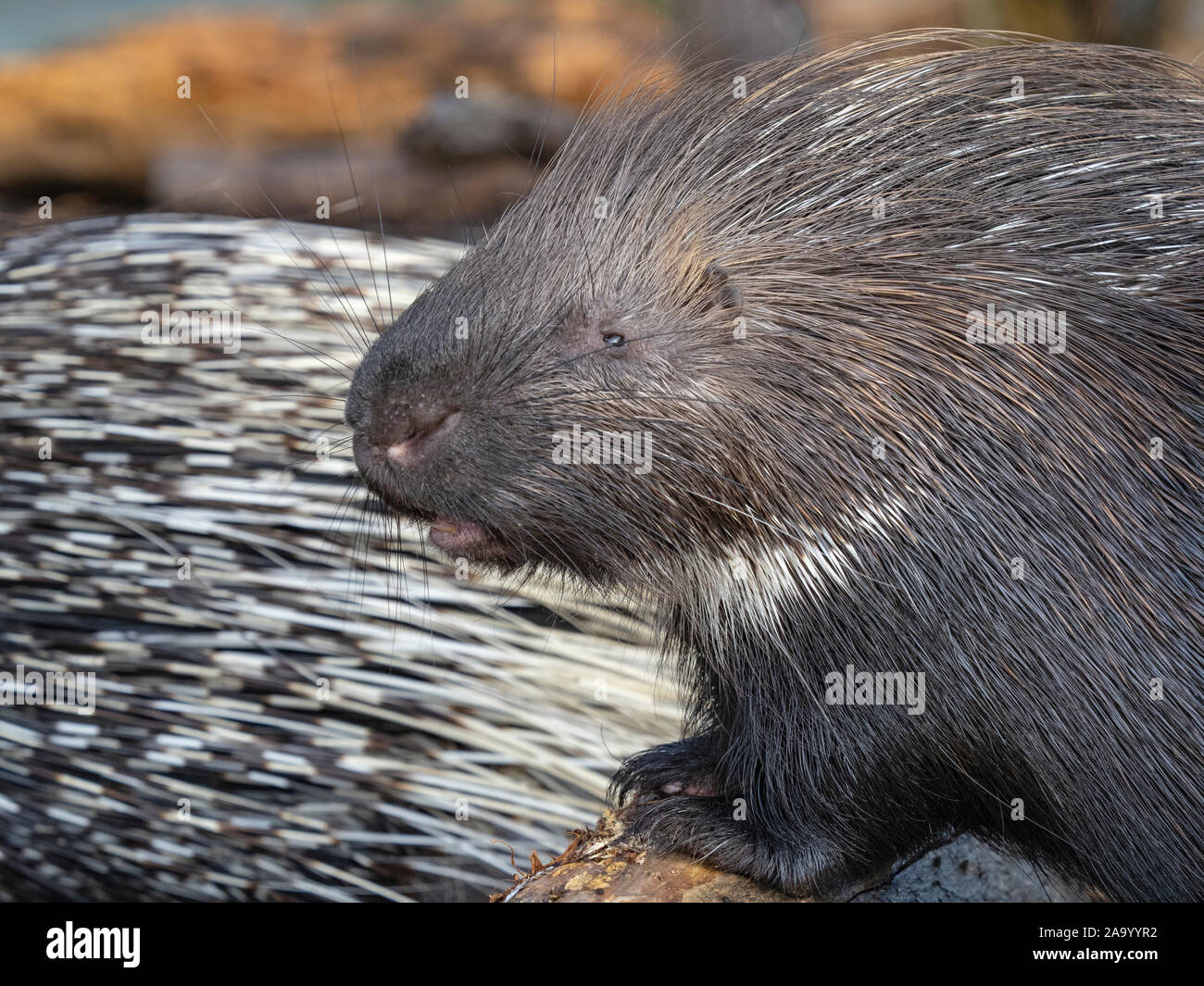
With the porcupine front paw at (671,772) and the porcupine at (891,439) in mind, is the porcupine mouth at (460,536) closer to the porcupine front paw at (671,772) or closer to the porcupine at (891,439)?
the porcupine at (891,439)

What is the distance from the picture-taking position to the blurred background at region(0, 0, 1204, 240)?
6191mm

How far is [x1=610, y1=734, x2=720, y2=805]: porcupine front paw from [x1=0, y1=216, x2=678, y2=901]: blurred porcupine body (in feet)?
1.86

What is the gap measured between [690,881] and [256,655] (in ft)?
3.79

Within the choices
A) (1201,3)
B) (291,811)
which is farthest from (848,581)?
(1201,3)

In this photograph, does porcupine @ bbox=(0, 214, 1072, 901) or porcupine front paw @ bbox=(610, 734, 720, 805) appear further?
porcupine @ bbox=(0, 214, 1072, 901)

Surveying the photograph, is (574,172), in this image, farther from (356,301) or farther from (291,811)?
(291,811)

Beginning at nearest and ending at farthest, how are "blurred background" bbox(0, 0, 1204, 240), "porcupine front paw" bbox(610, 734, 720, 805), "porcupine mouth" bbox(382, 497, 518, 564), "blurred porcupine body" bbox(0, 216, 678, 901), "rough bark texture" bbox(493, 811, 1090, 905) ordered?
1. "porcupine mouth" bbox(382, 497, 518, 564)
2. "rough bark texture" bbox(493, 811, 1090, 905)
3. "porcupine front paw" bbox(610, 734, 720, 805)
4. "blurred porcupine body" bbox(0, 216, 678, 901)
5. "blurred background" bbox(0, 0, 1204, 240)

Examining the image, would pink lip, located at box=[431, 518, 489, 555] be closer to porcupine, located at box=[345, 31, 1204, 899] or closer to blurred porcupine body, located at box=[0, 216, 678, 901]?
porcupine, located at box=[345, 31, 1204, 899]

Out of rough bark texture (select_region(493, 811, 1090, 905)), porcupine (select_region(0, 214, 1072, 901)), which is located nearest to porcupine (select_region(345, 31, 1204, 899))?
rough bark texture (select_region(493, 811, 1090, 905))

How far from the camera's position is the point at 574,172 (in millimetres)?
1729

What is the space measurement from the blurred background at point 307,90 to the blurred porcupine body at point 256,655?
2.62m

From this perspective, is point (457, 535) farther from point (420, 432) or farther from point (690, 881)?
point (690, 881)

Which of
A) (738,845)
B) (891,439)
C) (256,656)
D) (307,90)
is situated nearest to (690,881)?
(738,845)

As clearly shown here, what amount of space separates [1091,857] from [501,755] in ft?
4.28
